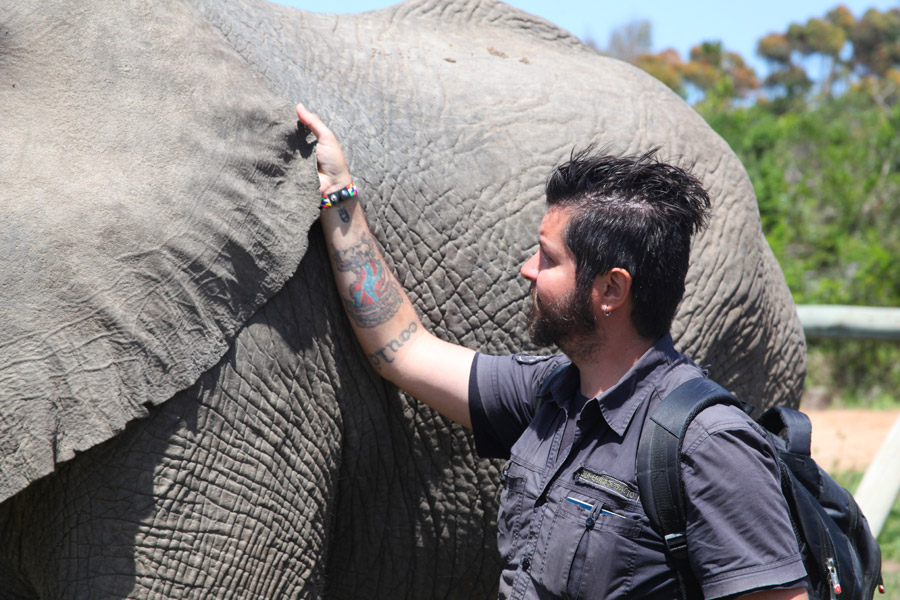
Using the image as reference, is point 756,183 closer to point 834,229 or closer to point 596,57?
point 834,229

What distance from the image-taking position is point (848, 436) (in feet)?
26.5

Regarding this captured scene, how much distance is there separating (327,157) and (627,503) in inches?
40.7

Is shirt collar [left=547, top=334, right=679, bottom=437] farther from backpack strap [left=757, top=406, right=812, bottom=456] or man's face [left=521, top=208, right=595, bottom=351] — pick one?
backpack strap [left=757, top=406, right=812, bottom=456]

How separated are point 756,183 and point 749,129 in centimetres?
267

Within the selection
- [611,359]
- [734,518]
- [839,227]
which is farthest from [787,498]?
[839,227]

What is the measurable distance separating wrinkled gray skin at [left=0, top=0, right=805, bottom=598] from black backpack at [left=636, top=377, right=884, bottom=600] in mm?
787

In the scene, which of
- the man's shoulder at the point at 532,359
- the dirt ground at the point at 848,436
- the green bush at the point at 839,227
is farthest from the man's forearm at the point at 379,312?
the green bush at the point at 839,227

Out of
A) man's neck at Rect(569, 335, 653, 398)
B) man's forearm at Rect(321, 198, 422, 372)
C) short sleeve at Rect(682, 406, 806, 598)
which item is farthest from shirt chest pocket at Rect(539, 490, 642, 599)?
man's forearm at Rect(321, 198, 422, 372)

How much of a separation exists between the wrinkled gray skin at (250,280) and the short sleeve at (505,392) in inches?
7.6

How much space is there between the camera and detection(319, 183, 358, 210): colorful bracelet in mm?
2229

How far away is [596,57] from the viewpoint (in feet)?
10.2

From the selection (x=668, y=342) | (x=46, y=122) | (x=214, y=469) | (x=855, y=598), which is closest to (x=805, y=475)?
(x=855, y=598)

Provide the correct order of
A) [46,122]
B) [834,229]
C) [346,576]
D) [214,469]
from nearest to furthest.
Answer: [46,122] < [214,469] < [346,576] < [834,229]

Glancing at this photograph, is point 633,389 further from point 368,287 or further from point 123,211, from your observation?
point 123,211
